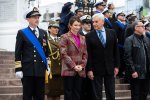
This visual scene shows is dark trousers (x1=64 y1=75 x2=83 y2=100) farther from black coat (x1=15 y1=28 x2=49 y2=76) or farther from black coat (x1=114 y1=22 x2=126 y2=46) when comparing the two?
black coat (x1=114 y1=22 x2=126 y2=46)

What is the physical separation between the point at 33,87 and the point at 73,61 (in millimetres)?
943

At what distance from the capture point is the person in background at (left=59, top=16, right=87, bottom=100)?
25.0 ft

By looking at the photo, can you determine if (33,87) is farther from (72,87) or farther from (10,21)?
(10,21)

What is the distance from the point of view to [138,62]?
8.77 metres

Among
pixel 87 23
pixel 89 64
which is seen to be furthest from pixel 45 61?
pixel 87 23

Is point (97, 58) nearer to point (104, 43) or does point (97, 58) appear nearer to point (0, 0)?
point (104, 43)

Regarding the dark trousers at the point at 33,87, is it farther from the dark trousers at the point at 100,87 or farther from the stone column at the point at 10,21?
the stone column at the point at 10,21

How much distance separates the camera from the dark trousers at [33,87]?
7.14m

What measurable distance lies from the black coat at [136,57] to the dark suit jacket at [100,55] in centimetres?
66

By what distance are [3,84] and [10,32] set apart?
23.8 ft

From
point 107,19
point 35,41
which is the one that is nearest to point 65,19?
point 107,19

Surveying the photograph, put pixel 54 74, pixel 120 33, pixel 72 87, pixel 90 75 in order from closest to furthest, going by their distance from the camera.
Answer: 1. pixel 72 87
2. pixel 90 75
3. pixel 54 74
4. pixel 120 33

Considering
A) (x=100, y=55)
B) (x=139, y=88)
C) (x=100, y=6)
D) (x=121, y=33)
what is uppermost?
(x=100, y=6)

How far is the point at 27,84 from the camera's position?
715cm
